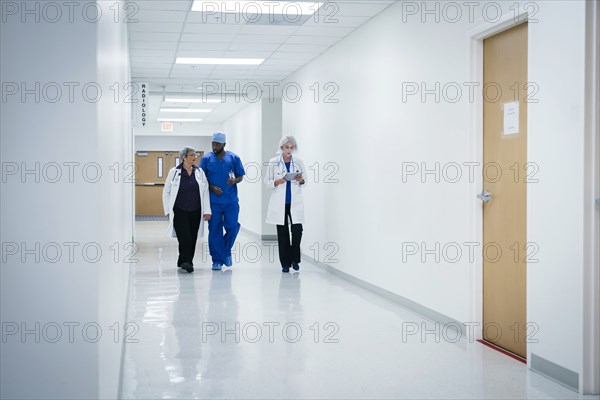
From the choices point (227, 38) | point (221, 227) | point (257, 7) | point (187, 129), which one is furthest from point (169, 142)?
point (257, 7)

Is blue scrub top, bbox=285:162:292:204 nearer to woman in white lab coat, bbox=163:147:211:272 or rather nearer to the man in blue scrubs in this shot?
the man in blue scrubs

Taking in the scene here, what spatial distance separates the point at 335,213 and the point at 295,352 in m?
3.86

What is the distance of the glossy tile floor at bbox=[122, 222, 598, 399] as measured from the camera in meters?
3.52

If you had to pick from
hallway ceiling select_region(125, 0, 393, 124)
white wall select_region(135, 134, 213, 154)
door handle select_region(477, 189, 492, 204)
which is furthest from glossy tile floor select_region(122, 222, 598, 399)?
white wall select_region(135, 134, 213, 154)

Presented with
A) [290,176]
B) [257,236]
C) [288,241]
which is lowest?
[257,236]

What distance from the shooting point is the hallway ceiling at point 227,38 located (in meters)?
6.51

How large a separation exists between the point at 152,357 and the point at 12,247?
8.14 feet

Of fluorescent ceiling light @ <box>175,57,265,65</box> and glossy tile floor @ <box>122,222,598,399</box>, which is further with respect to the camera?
fluorescent ceiling light @ <box>175,57,265,65</box>

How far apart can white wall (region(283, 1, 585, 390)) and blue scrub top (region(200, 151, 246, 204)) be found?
3.77 ft

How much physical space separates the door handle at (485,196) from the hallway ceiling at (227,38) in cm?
227

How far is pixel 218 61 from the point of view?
948 cm

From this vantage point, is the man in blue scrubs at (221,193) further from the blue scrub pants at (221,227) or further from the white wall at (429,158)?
the white wall at (429,158)

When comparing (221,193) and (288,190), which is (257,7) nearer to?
(288,190)

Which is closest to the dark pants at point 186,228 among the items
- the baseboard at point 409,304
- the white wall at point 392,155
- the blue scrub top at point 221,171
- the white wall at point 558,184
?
the blue scrub top at point 221,171
